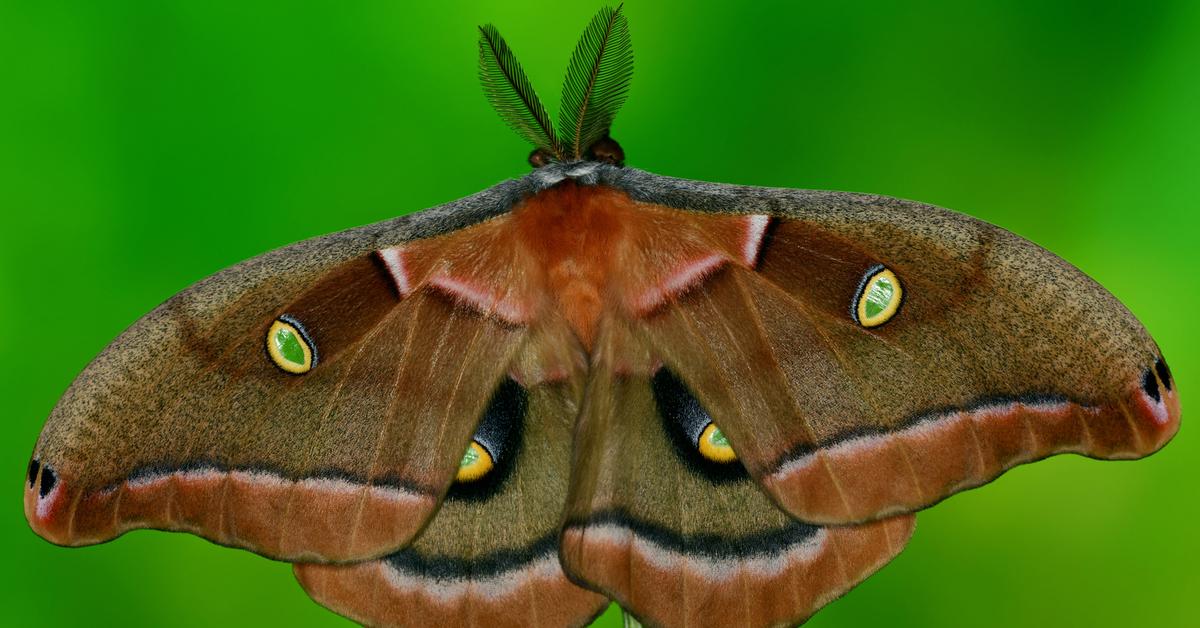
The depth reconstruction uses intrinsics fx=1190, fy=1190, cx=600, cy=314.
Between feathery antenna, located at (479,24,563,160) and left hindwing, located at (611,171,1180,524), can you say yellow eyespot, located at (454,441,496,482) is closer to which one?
left hindwing, located at (611,171,1180,524)

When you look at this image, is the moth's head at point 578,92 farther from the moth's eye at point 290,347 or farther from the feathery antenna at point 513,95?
the moth's eye at point 290,347

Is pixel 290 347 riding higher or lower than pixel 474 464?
higher

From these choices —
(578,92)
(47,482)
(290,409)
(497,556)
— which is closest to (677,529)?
(497,556)

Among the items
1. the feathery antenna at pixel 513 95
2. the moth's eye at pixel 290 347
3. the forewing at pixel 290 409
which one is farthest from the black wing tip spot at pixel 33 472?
the feathery antenna at pixel 513 95

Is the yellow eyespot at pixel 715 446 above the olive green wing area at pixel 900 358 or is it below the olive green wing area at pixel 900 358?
below

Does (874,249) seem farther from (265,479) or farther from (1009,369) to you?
(265,479)

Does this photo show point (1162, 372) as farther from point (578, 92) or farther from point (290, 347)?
point (290, 347)
